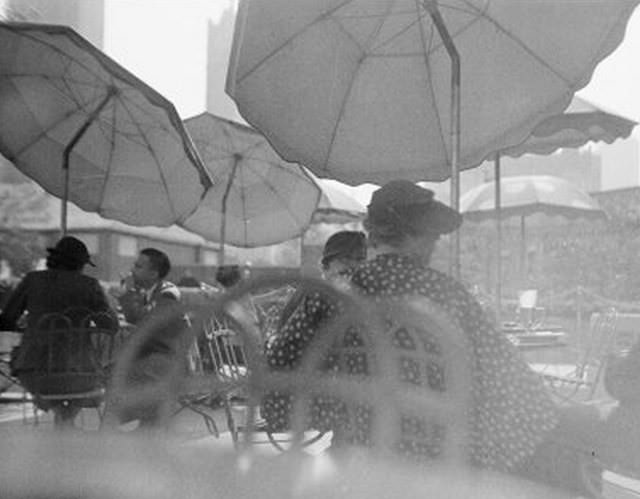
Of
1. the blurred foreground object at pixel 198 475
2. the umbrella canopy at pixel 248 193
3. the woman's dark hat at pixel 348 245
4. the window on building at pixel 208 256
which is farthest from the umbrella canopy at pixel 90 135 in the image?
the window on building at pixel 208 256

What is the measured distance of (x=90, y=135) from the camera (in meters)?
5.23

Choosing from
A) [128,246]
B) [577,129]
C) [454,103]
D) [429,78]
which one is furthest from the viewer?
[128,246]

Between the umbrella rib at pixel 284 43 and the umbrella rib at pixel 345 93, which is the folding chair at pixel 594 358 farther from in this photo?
the umbrella rib at pixel 284 43

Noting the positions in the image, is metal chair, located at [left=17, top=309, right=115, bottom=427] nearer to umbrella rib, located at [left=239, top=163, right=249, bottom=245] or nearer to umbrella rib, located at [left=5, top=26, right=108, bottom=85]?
umbrella rib, located at [left=5, top=26, right=108, bottom=85]

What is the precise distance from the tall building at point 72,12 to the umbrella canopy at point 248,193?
1743 millimetres

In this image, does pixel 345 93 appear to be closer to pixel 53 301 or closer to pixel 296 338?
pixel 53 301

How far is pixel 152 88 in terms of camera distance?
3744mm

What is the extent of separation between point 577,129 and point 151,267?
268cm

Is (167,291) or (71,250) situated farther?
(167,291)

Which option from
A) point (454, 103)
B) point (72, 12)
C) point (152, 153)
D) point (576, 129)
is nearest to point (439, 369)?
point (454, 103)

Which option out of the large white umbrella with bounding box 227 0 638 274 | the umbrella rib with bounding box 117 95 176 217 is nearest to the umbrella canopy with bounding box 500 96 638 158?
the large white umbrella with bounding box 227 0 638 274

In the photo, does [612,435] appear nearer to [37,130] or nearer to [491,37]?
[491,37]

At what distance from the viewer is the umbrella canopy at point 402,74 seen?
3.10 metres

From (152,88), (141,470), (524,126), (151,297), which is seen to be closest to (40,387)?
(151,297)
